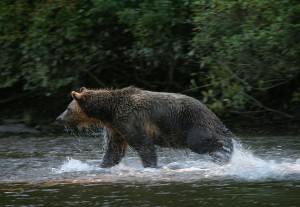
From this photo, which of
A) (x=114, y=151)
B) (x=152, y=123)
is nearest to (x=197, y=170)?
(x=152, y=123)

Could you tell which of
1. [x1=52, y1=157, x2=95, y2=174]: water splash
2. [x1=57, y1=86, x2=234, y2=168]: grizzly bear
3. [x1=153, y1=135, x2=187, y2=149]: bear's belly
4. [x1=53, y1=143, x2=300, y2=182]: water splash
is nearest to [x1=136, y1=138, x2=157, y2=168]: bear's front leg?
[x1=57, y1=86, x2=234, y2=168]: grizzly bear

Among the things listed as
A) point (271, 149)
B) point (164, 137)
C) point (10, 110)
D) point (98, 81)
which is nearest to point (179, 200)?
point (164, 137)

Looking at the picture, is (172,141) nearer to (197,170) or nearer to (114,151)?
(197,170)

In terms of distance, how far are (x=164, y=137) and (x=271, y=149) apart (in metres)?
2.26

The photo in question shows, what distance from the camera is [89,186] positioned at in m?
8.66

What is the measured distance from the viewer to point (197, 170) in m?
9.68

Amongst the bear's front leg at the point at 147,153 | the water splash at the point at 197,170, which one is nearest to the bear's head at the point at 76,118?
the water splash at the point at 197,170

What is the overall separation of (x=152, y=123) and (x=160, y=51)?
4.98 metres

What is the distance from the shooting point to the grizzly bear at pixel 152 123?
9969mm

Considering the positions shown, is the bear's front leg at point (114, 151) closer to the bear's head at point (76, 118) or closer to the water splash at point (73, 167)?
the water splash at point (73, 167)

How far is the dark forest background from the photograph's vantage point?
13.1m

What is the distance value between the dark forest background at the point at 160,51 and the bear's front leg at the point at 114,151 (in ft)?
10.4

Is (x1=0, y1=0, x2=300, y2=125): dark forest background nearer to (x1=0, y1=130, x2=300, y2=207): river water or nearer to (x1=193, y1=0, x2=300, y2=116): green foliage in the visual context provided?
(x1=193, y1=0, x2=300, y2=116): green foliage

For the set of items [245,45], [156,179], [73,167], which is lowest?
[73,167]
